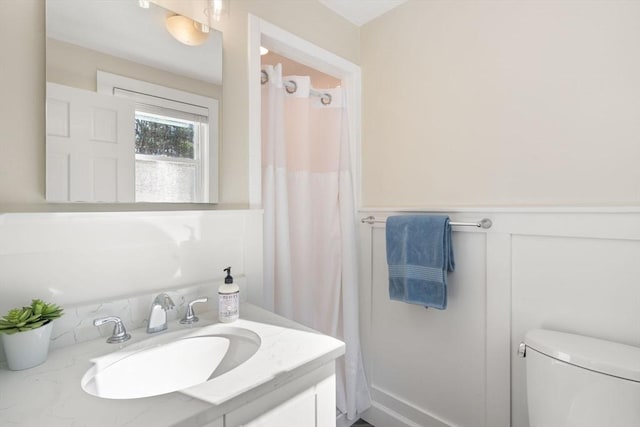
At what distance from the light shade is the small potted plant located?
3.17 ft

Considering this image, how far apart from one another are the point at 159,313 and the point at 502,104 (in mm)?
1516

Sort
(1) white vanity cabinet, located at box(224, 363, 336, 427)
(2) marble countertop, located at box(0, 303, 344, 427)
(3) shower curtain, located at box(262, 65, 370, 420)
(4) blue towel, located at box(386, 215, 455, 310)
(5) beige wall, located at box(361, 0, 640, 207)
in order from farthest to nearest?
(3) shower curtain, located at box(262, 65, 370, 420) → (4) blue towel, located at box(386, 215, 455, 310) → (5) beige wall, located at box(361, 0, 640, 207) → (1) white vanity cabinet, located at box(224, 363, 336, 427) → (2) marble countertop, located at box(0, 303, 344, 427)

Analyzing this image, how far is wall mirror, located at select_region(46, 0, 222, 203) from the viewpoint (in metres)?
0.92

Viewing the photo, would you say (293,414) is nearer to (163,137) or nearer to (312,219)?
(163,137)

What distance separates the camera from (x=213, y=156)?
1.25 m

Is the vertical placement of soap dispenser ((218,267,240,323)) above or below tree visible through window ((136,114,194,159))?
below

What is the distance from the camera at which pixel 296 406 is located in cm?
78

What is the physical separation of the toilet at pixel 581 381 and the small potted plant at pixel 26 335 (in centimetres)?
144

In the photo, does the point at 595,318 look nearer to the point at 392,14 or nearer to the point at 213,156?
the point at 213,156

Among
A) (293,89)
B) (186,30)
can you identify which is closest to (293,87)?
(293,89)

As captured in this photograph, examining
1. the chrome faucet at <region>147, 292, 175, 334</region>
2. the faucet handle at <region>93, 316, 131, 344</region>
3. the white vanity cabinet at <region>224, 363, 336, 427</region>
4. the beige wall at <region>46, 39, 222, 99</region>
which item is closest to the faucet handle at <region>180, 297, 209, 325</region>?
the chrome faucet at <region>147, 292, 175, 334</region>

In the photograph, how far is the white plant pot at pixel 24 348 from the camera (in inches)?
28.9

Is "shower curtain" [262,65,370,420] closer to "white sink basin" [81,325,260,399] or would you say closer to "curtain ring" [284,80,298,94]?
"curtain ring" [284,80,298,94]

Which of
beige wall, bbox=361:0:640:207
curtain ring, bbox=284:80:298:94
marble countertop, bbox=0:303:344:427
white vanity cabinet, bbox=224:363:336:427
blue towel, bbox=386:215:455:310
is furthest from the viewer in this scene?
curtain ring, bbox=284:80:298:94
